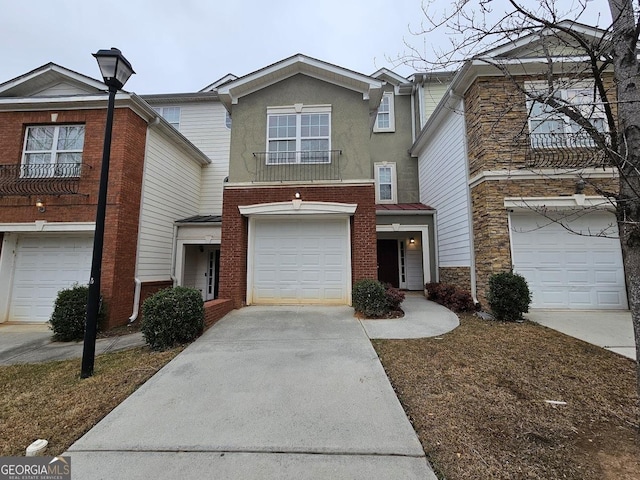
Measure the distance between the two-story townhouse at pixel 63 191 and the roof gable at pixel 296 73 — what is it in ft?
9.11

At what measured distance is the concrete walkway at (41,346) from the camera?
18.5 ft

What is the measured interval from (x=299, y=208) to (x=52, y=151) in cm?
767

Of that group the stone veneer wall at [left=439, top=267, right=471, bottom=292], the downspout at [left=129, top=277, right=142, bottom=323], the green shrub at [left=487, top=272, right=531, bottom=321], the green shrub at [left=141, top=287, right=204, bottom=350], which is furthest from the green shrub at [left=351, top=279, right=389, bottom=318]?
the downspout at [left=129, top=277, right=142, bottom=323]

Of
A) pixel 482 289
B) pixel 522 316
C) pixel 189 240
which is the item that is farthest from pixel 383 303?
pixel 189 240

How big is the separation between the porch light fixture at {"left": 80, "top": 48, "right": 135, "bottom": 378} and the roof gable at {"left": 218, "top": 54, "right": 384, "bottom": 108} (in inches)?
187

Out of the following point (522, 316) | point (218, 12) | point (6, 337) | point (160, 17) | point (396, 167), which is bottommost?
point (6, 337)

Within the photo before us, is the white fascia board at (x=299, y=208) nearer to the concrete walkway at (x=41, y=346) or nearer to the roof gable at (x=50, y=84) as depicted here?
the concrete walkway at (x=41, y=346)

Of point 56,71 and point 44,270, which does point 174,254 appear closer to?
point 44,270

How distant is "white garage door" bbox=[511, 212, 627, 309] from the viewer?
25.3 ft

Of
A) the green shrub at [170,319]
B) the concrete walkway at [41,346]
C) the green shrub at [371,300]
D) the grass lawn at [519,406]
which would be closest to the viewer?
the grass lawn at [519,406]

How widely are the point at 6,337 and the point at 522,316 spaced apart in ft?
42.2

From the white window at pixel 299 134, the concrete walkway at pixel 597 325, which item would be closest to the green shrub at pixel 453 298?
the concrete walkway at pixel 597 325

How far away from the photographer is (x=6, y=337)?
714 cm

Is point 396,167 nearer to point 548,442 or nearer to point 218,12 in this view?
point 218,12
